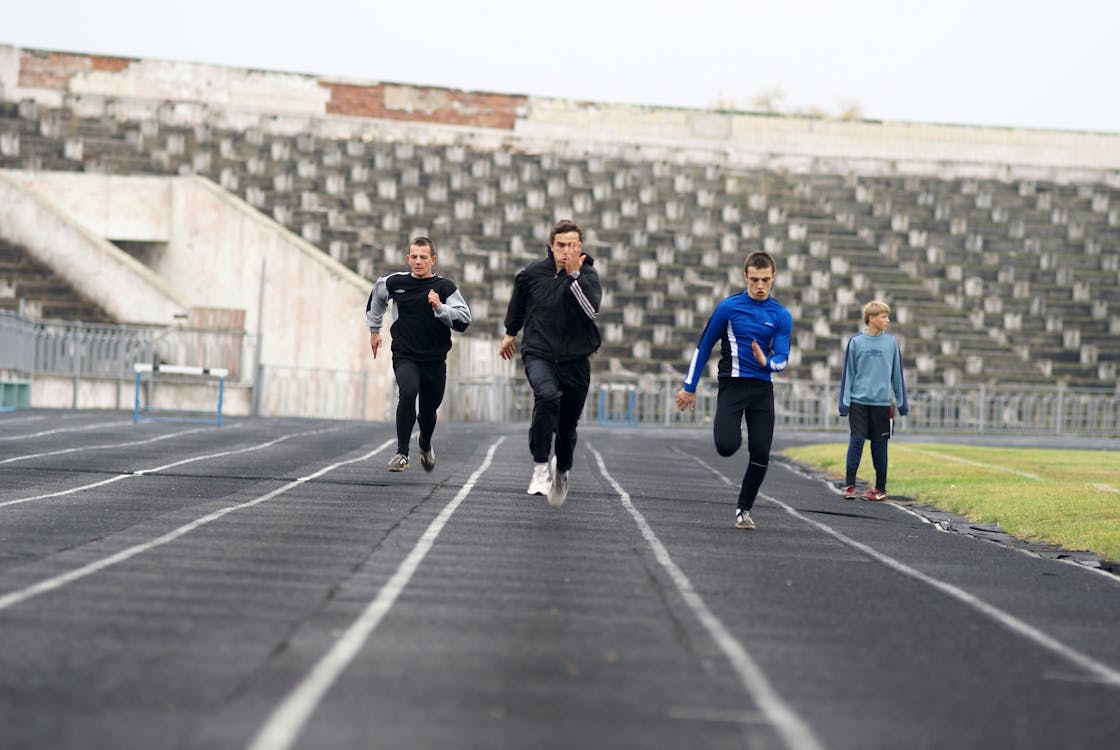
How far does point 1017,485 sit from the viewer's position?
16.5 m

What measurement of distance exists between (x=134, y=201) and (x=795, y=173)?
731 inches

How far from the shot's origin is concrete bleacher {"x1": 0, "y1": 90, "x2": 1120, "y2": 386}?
3644 centimetres

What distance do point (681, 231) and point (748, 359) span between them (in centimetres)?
2860

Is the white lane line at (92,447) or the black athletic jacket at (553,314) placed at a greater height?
the black athletic jacket at (553,314)

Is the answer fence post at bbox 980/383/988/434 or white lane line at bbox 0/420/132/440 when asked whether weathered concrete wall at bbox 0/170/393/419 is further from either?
fence post at bbox 980/383/988/434

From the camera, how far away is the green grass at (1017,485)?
12.7 metres

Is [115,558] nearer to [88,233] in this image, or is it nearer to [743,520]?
[743,520]

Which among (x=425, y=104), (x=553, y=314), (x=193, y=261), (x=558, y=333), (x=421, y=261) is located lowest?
(x=558, y=333)

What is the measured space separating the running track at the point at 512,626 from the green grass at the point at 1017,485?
38.5 inches

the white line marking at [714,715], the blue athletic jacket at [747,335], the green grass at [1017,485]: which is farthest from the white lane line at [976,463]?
the white line marking at [714,715]

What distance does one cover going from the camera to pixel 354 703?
5.23m

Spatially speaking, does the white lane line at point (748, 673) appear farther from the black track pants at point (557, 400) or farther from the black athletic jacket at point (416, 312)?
the black athletic jacket at point (416, 312)

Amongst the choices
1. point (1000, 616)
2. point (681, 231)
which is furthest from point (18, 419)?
point (681, 231)

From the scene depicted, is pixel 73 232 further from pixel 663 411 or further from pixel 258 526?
pixel 258 526
